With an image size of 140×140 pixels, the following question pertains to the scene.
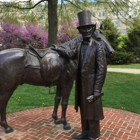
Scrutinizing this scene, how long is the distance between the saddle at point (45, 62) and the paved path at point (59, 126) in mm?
1156

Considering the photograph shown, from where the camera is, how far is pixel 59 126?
403 cm

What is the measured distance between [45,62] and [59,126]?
157 cm

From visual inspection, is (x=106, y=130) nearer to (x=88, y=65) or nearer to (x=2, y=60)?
(x=88, y=65)

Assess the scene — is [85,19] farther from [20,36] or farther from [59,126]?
[20,36]

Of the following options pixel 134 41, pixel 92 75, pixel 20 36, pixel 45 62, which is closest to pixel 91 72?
pixel 92 75

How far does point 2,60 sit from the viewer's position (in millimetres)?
3359

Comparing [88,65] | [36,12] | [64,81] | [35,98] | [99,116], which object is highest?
[36,12]

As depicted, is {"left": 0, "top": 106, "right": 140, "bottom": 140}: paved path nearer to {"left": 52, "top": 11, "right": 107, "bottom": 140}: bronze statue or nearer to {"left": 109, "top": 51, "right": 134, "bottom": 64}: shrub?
{"left": 52, "top": 11, "right": 107, "bottom": 140}: bronze statue

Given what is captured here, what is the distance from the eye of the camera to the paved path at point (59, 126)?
355 centimetres

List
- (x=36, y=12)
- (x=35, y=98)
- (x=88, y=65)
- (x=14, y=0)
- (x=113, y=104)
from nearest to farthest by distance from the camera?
(x=88, y=65) → (x=113, y=104) → (x=35, y=98) → (x=14, y=0) → (x=36, y=12)

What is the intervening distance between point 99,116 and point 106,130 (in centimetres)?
115

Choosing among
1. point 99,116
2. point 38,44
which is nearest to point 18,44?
point 38,44

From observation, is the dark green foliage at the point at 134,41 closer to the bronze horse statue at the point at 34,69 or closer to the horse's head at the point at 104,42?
the bronze horse statue at the point at 34,69

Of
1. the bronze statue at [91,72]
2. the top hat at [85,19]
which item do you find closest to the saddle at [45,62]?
the bronze statue at [91,72]
